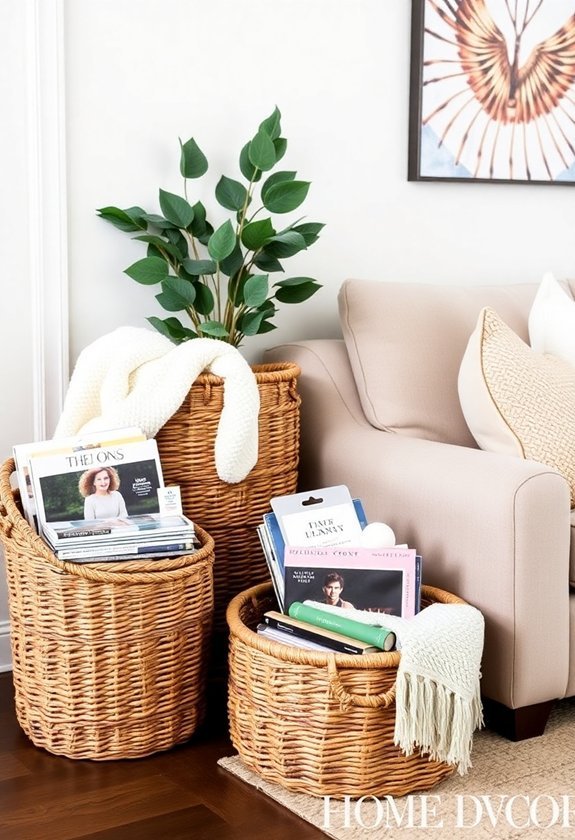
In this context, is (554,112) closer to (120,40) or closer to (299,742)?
(120,40)

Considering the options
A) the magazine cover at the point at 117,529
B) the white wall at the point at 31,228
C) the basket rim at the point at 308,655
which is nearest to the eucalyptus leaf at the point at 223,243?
the white wall at the point at 31,228

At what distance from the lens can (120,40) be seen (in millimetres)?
2324

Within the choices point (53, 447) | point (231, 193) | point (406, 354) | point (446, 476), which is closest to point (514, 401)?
point (446, 476)

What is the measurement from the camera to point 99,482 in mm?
1947

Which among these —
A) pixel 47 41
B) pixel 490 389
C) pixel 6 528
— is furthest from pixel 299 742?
pixel 47 41

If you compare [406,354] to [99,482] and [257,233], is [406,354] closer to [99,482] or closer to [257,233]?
[257,233]

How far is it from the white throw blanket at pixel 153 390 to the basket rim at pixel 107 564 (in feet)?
0.64

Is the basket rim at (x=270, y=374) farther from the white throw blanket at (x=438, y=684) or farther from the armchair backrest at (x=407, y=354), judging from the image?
the white throw blanket at (x=438, y=684)

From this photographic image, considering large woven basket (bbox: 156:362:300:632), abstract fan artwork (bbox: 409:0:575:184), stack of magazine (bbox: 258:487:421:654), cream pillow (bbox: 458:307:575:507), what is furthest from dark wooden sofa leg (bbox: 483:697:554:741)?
abstract fan artwork (bbox: 409:0:575:184)

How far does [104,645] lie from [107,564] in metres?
0.15

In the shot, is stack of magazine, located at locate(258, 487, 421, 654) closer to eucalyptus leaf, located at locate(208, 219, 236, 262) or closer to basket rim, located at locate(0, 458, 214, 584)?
basket rim, located at locate(0, 458, 214, 584)

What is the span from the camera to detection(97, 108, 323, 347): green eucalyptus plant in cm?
223

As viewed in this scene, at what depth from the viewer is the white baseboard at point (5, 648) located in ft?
7.63

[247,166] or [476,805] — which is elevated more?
[247,166]
